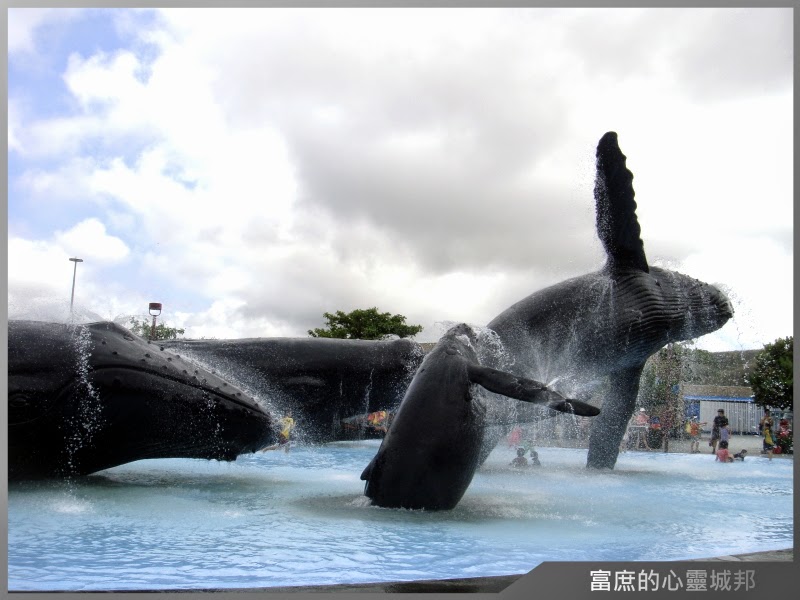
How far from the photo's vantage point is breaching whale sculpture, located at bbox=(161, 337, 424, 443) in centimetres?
1234

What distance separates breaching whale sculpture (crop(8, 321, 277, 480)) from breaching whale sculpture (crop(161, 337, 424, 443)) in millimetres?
1237

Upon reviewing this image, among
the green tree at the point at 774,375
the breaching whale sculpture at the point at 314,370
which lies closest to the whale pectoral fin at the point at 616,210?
the breaching whale sculpture at the point at 314,370

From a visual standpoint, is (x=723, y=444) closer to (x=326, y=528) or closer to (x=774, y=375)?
(x=326, y=528)

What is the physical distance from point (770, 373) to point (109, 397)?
51939mm

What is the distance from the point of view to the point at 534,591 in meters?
5.80

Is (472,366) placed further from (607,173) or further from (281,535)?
(607,173)

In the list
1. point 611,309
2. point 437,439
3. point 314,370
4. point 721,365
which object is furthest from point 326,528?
point 721,365

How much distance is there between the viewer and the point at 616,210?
42.2 ft

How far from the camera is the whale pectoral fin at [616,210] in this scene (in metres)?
12.6

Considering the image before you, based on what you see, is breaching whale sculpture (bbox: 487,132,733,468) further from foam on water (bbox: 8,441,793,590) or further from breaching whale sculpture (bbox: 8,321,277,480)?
breaching whale sculpture (bbox: 8,321,277,480)

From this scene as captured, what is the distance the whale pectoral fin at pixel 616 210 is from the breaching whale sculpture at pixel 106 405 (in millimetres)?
6501

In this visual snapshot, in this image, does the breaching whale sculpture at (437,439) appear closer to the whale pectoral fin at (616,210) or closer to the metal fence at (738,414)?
the whale pectoral fin at (616,210)

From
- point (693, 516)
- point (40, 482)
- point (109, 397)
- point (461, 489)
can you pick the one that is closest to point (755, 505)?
point (693, 516)

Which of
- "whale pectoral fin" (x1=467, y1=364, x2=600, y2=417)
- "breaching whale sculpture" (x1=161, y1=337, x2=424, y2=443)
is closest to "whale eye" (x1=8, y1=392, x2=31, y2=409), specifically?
"breaching whale sculpture" (x1=161, y1=337, x2=424, y2=443)
